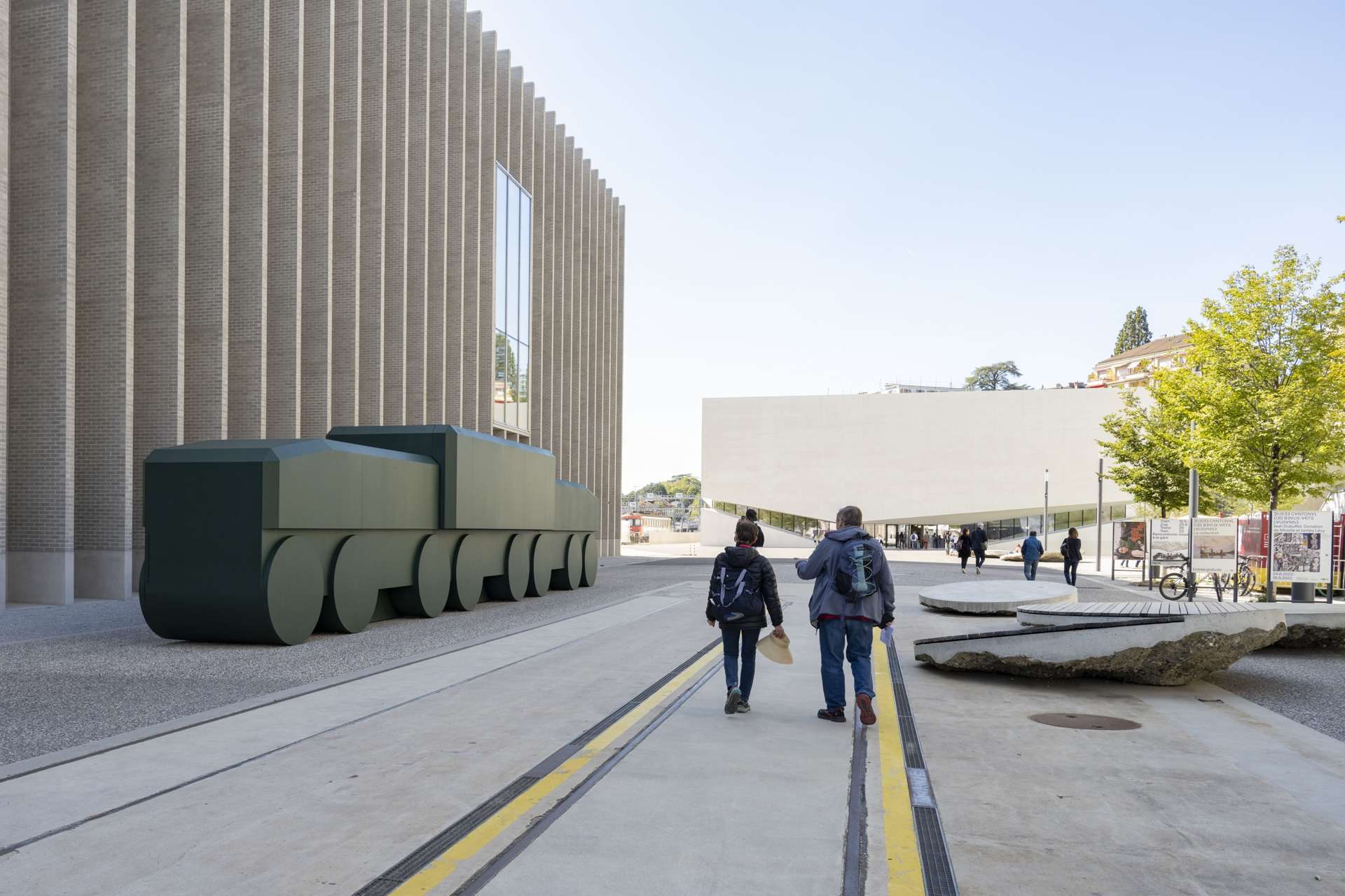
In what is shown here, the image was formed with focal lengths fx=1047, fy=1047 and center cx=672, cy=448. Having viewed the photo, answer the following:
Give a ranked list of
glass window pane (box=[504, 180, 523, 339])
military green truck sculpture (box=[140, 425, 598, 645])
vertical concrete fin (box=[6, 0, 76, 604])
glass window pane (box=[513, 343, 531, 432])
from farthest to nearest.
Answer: glass window pane (box=[513, 343, 531, 432]), glass window pane (box=[504, 180, 523, 339]), vertical concrete fin (box=[6, 0, 76, 604]), military green truck sculpture (box=[140, 425, 598, 645])

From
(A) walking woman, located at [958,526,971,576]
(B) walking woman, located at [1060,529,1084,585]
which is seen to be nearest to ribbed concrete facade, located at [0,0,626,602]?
(A) walking woman, located at [958,526,971,576]

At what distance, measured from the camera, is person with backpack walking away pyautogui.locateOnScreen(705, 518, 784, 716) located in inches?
318

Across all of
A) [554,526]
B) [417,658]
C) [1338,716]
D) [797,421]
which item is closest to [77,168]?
[554,526]

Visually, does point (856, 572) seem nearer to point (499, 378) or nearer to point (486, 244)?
point (486, 244)

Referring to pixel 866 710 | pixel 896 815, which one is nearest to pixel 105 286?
pixel 866 710

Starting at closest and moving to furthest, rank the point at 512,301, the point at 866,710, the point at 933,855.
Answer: the point at 933,855
the point at 866,710
the point at 512,301

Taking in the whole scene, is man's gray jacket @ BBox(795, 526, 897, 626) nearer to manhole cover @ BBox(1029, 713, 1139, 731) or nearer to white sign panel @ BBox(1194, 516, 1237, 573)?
manhole cover @ BBox(1029, 713, 1139, 731)

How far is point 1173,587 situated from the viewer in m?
24.0

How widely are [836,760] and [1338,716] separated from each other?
495 centimetres

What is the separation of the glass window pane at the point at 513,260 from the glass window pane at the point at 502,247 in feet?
0.83

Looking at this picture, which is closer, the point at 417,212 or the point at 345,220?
the point at 345,220

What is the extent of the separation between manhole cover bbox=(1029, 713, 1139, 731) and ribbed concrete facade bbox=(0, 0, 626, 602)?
16.6 meters

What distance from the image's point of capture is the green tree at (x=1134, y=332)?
410 ft

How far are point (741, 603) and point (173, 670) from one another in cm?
602
